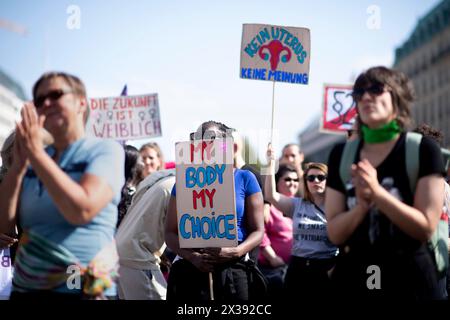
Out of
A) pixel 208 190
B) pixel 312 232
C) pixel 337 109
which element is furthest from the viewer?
pixel 312 232

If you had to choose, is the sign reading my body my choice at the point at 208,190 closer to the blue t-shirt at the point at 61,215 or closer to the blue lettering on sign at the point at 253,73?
the blue lettering on sign at the point at 253,73

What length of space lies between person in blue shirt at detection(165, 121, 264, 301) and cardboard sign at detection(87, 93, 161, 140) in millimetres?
553

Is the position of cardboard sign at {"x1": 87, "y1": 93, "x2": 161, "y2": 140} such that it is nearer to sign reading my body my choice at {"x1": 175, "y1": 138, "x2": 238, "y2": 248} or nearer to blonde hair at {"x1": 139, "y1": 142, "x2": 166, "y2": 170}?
sign reading my body my choice at {"x1": 175, "y1": 138, "x2": 238, "y2": 248}

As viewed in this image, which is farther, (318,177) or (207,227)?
(318,177)

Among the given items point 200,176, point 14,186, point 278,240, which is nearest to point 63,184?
point 14,186

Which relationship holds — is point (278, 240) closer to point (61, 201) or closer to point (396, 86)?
point (396, 86)

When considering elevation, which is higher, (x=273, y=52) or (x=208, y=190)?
(x=273, y=52)

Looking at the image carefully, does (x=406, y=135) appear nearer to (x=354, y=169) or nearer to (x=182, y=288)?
(x=354, y=169)

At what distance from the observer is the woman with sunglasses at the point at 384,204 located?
14.1 ft

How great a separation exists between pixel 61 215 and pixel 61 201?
91 millimetres

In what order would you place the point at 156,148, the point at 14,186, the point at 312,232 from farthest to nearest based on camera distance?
1. the point at 156,148
2. the point at 312,232
3. the point at 14,186

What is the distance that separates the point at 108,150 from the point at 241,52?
1.58 metres

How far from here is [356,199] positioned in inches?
171

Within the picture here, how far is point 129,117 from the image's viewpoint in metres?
6.30
